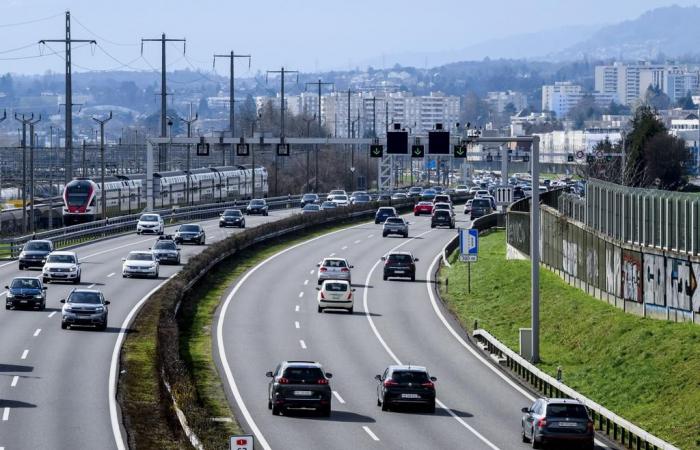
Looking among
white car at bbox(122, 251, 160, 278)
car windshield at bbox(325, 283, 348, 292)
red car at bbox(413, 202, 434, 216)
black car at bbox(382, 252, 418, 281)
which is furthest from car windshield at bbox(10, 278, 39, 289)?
red car at bbox(413, 202, 434, 216)

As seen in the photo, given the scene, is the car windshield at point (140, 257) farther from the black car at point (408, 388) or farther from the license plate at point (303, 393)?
the license plate at point (303, 393)

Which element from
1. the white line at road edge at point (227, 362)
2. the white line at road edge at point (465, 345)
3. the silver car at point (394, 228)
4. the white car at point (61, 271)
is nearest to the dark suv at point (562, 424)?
the white line at road edge at point (465, 345)

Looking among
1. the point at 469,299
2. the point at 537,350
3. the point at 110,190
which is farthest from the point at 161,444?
the point at 110,190

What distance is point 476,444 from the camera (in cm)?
3825

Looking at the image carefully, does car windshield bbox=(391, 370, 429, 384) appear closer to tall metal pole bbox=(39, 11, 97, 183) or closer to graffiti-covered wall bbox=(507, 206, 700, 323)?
graffiti-covered wall bbox=(507, 206, 700, 323)

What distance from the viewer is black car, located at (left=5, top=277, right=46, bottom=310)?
6141 cm

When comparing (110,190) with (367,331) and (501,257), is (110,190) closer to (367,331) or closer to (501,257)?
Answer: (501,257)

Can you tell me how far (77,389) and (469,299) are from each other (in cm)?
3247

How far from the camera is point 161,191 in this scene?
127 metres

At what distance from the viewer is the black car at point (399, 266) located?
79.9m

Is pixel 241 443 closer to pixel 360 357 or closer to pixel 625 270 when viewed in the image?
pixel 360 357

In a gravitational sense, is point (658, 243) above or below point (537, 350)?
above

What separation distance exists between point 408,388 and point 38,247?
135 feet

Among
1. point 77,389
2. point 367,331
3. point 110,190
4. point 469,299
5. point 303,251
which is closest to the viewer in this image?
point 77,389
